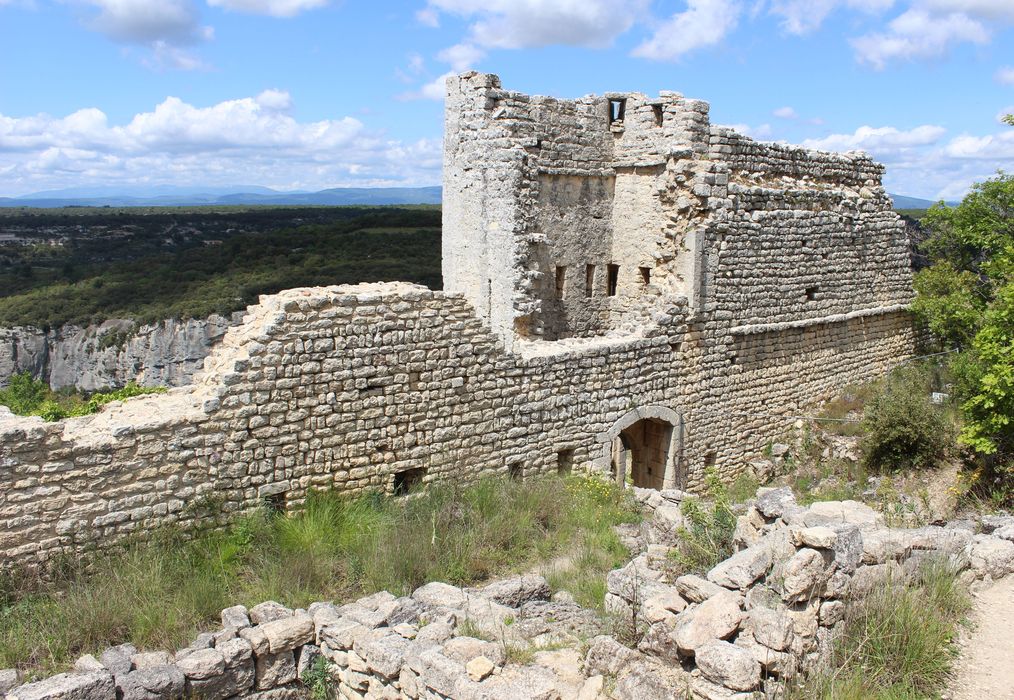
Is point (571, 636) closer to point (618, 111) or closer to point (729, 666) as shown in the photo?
point (729, 666)

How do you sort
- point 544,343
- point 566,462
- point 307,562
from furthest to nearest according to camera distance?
point 544,343
point 566,462
point 307,562

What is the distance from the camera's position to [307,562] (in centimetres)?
685

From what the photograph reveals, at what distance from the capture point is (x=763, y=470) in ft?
40.3

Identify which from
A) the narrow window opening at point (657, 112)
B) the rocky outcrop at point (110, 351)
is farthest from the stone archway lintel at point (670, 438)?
the rocky outcrop at point (110, 351)

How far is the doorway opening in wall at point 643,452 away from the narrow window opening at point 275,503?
16.4 feet

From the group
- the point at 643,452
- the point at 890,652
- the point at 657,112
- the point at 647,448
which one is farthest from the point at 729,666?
the point at 657,112

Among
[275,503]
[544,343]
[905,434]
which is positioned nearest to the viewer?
[275,503]

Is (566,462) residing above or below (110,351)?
above

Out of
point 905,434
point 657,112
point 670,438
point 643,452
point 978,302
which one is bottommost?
point 643,452

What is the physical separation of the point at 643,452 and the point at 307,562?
6533mm

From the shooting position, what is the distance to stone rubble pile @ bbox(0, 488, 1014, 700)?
4645 mm

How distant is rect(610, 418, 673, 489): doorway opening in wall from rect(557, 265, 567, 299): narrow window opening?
2273 millimetres

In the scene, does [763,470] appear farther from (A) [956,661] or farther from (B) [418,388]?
(A) [956,661]

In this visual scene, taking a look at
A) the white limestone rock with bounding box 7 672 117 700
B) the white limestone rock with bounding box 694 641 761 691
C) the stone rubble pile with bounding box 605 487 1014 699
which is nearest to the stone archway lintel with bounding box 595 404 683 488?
the stone rubble pile with bounding box 605 487 1014 699
